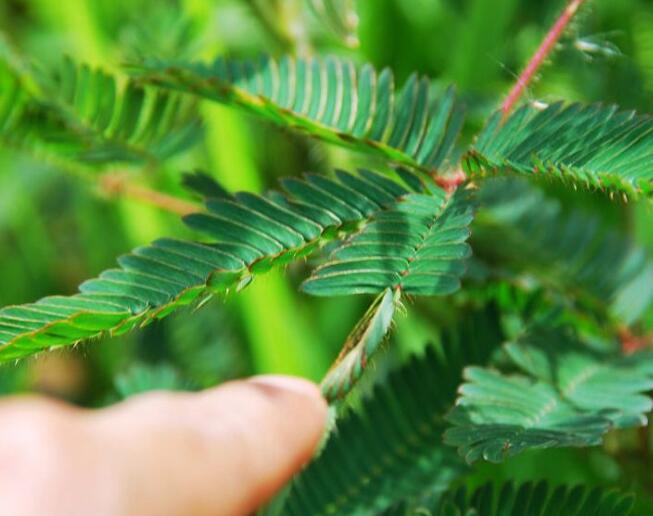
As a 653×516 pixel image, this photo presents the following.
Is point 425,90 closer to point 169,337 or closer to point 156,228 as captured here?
point 169,337

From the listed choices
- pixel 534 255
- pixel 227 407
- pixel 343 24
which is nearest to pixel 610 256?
pixel 534 255

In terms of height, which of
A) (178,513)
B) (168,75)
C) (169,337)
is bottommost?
(169,337)

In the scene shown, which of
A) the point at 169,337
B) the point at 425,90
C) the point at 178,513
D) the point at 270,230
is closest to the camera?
the point at 178,513

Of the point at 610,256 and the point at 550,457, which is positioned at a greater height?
the point at 610,256

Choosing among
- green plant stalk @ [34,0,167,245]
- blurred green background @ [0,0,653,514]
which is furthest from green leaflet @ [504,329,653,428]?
green plant stalk @ [34,0,167,245]

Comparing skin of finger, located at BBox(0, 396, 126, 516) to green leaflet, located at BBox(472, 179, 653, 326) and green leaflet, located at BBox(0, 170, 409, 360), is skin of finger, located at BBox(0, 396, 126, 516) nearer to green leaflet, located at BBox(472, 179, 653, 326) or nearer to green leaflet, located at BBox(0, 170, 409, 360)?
green leaflet, located at BBox(0, 170, 409, 360)

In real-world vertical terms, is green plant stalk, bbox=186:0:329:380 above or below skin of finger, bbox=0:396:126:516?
below
